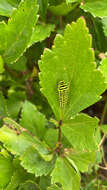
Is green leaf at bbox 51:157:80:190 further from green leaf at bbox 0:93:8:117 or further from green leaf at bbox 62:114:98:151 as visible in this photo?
green leaf at bbox 0:93:8:117

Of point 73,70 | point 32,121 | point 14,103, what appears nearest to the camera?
point 73,70

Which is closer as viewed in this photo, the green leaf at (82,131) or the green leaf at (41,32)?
the green leaf at (82,131)

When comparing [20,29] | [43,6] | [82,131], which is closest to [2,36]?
[20,29]

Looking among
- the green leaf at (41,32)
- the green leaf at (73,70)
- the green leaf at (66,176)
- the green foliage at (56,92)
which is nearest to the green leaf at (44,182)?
the green foliage at (56,92)

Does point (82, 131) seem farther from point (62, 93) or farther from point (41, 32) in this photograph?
point (41, 32)

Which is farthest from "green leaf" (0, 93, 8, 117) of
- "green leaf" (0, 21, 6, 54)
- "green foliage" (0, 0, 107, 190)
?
"green leaf" (0, 21, 6, 54)

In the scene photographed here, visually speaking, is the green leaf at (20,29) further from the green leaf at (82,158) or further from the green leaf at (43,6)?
the green leaf at (82,158)
